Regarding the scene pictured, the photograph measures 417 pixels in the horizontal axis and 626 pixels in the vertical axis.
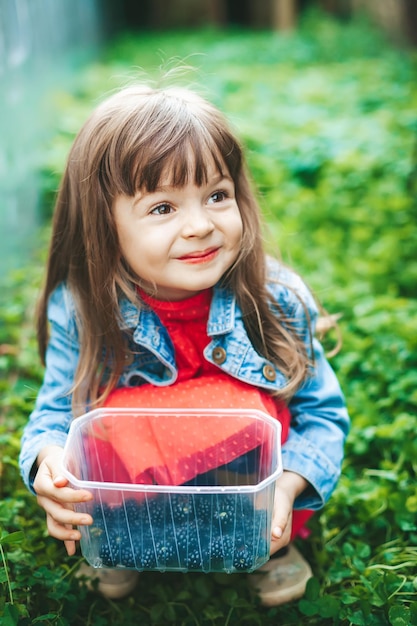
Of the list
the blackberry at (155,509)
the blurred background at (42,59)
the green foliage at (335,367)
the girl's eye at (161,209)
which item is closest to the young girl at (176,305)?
the girl's eye at (161,209)

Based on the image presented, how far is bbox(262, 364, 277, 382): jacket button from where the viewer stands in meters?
1.66

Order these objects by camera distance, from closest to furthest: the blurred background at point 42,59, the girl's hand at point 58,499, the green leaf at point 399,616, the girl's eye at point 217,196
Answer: the girl's hand at point 58,499, the green leaf at point 399,616, the girl's eye at point 217,196, the blurred background at point 42,59

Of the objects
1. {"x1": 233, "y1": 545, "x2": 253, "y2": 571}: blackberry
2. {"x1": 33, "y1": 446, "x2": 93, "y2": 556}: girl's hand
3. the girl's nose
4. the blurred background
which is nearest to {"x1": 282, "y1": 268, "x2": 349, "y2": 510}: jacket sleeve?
{"x1": 233, "y1": 545, "x2": 253, "y2": 571}: blackberry

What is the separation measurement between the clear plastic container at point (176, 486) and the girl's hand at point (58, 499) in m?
0.02

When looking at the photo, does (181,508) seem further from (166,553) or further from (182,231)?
(182,231)

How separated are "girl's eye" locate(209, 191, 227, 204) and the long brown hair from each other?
0.05m

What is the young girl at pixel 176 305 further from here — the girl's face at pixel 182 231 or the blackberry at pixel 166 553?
the blackberry at pixel 166 553

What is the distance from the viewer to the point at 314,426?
1700mm

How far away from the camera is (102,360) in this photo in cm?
174

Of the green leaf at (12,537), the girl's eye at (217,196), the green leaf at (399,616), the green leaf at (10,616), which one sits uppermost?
the girl's eye at (217,196)

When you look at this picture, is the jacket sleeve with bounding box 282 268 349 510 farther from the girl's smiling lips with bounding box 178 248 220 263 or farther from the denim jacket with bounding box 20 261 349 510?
the girl's smiling lips with bounding box 178 248 220 263

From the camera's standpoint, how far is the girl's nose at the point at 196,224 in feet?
5.00

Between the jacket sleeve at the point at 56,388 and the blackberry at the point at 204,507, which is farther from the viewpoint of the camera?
the jacket sleeve at the point at 56,388

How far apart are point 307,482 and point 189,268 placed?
55cm
